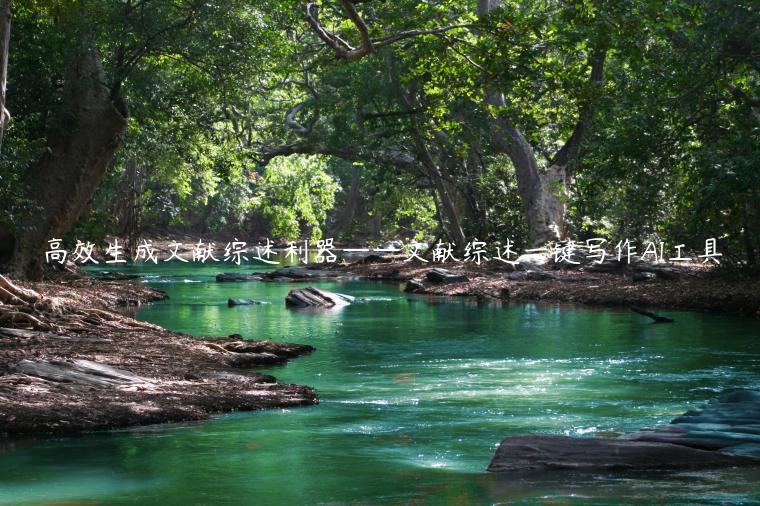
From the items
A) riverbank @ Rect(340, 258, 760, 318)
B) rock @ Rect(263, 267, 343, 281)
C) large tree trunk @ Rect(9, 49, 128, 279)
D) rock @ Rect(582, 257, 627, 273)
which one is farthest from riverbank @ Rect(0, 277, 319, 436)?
rock @ Rect(263, 267, 343, 281)

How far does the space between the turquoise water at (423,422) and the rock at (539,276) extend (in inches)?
299

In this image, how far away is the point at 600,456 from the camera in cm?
806

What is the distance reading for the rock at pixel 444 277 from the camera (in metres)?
30.9

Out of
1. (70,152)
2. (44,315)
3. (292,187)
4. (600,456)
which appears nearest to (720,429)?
(600,456)

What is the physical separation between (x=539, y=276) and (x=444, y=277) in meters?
3.10

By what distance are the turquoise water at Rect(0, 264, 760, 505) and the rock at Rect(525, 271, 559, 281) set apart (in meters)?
7.59

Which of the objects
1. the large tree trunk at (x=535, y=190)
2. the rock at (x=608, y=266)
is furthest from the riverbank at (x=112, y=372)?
the large tree trunk at (x=535, y=190)

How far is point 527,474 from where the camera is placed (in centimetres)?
790

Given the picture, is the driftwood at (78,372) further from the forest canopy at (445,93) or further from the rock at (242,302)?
the rock at (242,302)


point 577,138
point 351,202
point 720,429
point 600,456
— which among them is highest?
point 577,138

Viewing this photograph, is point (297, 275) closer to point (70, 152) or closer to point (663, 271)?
point (663, 271)

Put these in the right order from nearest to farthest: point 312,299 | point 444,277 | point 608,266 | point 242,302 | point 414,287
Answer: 1. point 242,302
2. point 312,299
3. point 608,266
4. point 414,287
5. point 444,277

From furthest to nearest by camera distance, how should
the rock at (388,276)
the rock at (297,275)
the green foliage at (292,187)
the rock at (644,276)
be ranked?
the green foliage at (292,187), the rock at (388,276), the rock at (297,275), the rock at (644,276)

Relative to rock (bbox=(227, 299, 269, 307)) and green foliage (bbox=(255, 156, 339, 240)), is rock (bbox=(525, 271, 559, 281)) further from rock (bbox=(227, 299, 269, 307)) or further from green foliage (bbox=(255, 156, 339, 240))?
green foliage (bbox=(255, 156, 339, 240))
